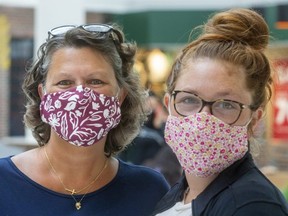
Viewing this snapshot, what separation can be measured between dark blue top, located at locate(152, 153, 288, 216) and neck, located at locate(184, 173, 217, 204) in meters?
0.07

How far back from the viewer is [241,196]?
8.50 feet

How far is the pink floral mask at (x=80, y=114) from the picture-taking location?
3141 mm

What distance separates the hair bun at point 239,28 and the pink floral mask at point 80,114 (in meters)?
0.58

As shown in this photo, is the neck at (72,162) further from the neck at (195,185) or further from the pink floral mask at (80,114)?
the neck at (195,185)

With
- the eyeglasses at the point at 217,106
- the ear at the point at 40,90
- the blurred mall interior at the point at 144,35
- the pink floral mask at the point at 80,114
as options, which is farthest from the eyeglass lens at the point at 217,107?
the blurred mall interior at the point at 144,35

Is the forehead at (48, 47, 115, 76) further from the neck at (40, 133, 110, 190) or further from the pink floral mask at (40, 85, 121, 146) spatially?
the neck at (40, 133, 110, 190)

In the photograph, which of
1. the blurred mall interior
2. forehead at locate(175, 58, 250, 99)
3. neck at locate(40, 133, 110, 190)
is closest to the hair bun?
forehead at locate(175, 58, 250, 99)

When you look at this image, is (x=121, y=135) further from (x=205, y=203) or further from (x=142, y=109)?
(x=205, y=203)

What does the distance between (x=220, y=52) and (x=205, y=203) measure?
0.62 meters

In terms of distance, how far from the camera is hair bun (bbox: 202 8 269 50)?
2.95 metres

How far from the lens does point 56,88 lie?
3203 millimetres

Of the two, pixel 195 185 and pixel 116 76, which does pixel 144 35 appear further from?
pixel 195 185

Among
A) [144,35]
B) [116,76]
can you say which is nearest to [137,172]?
[116,76]

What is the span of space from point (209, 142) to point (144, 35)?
9.11m
